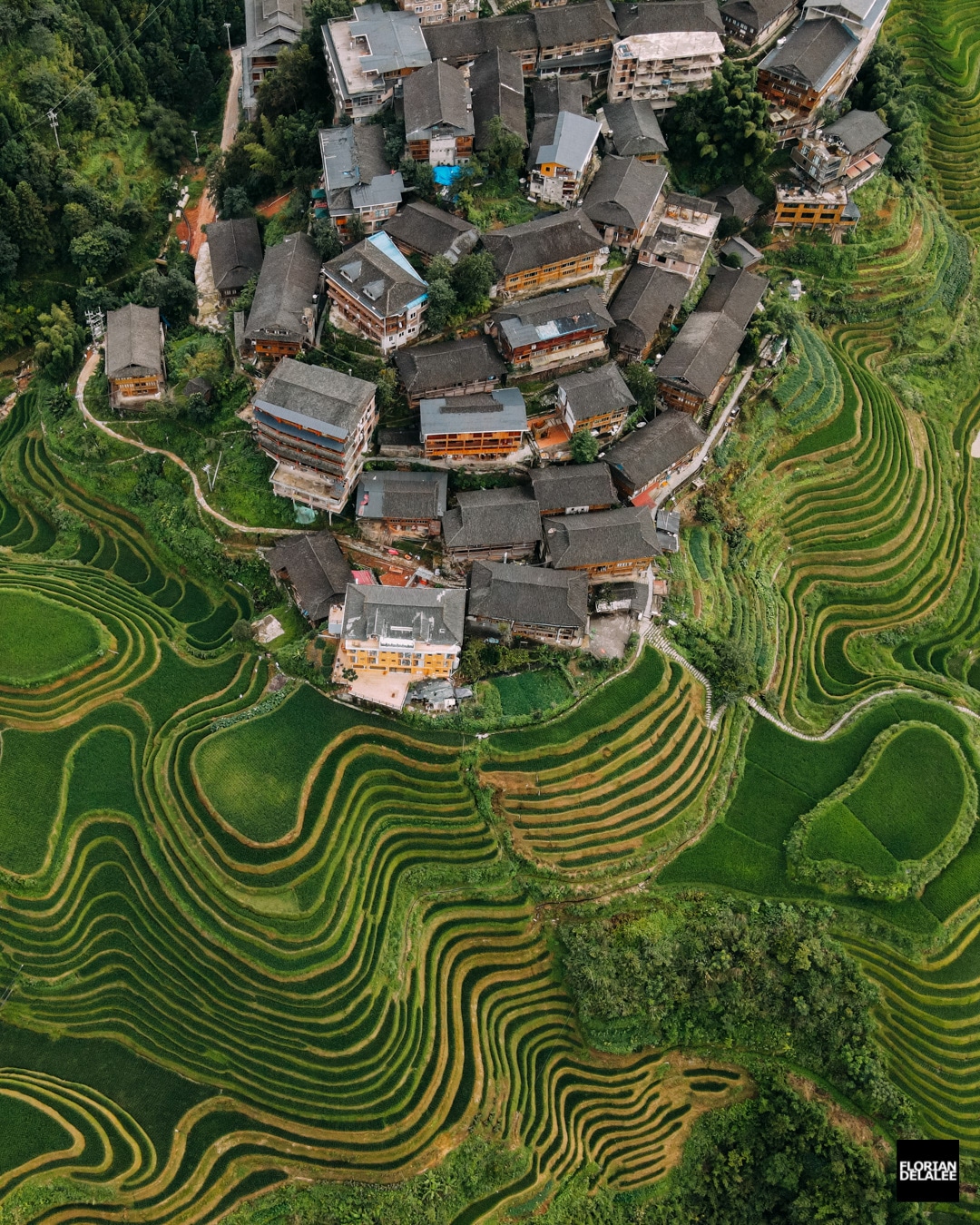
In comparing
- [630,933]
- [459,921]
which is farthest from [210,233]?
[630,933]

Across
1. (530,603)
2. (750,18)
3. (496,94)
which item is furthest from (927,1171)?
(750,18)

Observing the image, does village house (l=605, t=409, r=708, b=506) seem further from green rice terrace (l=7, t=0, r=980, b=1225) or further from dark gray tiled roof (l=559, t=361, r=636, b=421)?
green rice terrace (l=7, t=0, r=980, b=1225)

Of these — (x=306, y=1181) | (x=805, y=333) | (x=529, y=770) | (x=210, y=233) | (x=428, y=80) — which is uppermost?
(x=428, y=80)

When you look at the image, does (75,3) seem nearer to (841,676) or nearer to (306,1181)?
(841,676)

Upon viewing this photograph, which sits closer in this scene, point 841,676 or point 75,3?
point 841,676

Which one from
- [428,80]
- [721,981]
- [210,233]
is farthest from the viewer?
[210,233]

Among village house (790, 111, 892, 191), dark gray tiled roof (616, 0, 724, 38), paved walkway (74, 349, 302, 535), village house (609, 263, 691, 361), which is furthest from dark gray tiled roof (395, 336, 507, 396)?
village house (790, 111, 892, 191)

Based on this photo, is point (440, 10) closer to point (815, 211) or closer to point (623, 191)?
point (623, 191)
